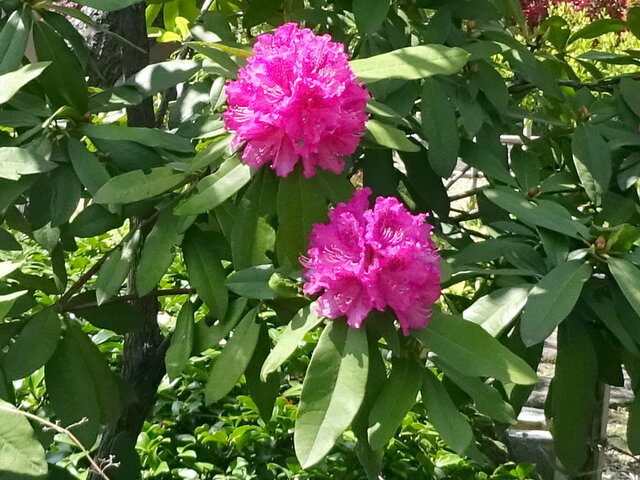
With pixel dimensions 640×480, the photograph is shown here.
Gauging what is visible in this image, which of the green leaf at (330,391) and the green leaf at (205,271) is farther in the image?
the green leaf at (205,271)

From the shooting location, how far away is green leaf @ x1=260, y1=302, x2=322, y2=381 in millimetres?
1002

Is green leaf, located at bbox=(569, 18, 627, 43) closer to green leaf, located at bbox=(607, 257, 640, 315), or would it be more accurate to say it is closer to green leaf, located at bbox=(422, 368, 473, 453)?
green leaf, located at bbox=(607, 257, 640, 315)

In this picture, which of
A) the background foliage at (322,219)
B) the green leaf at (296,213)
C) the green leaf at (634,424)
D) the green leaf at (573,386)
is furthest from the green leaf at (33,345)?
the green leaf at (634,424)

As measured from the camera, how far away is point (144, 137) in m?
1.19

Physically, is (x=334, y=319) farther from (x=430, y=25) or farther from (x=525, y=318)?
(x=430, y=25)

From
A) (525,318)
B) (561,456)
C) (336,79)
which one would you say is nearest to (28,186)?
(336,79)

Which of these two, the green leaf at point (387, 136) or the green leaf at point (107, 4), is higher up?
the green leaf at point (107, 4)

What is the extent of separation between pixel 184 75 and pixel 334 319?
1.70ft

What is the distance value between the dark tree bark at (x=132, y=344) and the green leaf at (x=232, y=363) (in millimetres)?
541

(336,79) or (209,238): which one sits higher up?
(336,79)

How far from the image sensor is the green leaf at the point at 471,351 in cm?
97

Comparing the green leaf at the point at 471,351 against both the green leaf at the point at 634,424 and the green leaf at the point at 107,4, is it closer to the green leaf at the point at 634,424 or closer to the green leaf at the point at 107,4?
the green leaf at the point at 634,424

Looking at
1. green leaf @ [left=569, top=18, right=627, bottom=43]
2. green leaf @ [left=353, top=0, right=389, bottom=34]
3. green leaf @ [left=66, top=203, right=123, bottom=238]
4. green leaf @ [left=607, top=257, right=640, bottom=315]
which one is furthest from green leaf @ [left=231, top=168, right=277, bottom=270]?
green leaf @ [left=569, top=18, right=627, bottom=43]

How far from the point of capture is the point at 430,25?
59.0 inches
